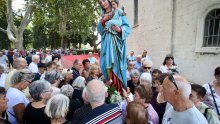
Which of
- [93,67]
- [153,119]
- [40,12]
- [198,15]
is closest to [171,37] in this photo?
[198,15]

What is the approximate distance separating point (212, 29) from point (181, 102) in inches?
281

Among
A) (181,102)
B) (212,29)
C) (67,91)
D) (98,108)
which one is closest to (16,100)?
(67,91)

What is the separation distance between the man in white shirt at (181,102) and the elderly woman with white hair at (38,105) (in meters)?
1.65

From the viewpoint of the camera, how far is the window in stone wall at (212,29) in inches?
324

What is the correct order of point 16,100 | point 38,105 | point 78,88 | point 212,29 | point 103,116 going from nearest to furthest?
point 103,116
point 38,105
point 16,100
point 78,88
point 212,29

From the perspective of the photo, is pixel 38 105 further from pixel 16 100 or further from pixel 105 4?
pixel 105 4

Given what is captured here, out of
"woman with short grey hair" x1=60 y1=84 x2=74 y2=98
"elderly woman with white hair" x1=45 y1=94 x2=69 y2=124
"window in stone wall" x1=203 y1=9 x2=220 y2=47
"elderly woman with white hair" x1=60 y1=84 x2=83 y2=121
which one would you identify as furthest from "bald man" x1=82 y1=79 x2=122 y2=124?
"window in stone wall" x1=203 y1=9 x2=220 y2=47

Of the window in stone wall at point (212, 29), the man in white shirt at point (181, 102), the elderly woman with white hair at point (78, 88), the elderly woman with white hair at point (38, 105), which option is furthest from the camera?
the window in stone wall at point (212, 29)

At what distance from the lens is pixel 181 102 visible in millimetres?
2217

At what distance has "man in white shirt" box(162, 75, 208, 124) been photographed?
2148 millimetres

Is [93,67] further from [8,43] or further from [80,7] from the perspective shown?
[8,43]

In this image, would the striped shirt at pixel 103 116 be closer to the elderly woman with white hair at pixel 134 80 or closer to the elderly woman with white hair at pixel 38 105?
the elderly woman with white hair at pixel 38 105

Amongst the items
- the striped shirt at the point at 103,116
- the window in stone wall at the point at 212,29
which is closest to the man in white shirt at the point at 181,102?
the striped shirt at the point at 103,116

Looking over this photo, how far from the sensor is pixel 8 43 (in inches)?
1993
